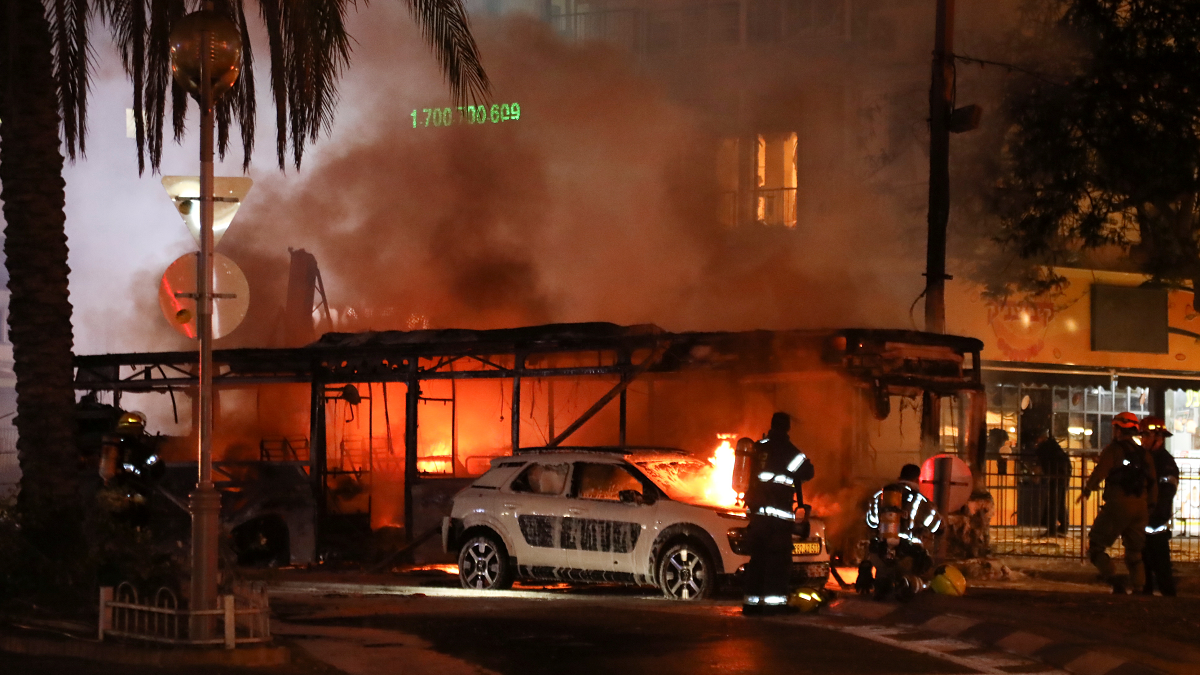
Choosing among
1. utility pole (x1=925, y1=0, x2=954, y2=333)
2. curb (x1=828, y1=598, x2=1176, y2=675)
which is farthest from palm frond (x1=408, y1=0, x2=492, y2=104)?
utility pole (x1=925, y1=0, x2=954, y2=333)

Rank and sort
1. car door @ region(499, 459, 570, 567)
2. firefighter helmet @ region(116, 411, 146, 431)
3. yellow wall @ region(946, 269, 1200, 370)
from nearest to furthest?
car door @ region(499, 459, 570, 567), firefighter helmet @ region(116, 411, 146, 431), yellow wall @ region(946, 269, 1200, 370)

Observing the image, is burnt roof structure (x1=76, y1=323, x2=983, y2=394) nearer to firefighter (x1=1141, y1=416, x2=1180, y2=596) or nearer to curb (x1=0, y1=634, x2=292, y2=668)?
firefighter (x1=1141, y1=416, x2=1180, y2=596)

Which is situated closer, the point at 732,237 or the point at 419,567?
the point at 419,567

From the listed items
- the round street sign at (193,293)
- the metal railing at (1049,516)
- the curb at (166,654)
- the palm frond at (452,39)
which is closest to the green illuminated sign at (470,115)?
the metal railing at (1049,516)

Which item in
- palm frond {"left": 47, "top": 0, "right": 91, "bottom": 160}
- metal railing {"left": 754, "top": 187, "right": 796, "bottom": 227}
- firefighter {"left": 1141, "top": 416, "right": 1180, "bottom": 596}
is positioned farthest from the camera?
metal railing {"left": 754, "top": 187, "right": 796, "bottom": 227}

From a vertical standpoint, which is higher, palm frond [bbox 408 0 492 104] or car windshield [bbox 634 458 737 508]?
palm frond [bbox 408 0 492 104]

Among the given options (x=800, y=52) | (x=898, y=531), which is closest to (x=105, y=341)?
(x=800, y=52)

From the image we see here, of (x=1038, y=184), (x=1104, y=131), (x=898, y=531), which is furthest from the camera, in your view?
(x=1038, y=184)

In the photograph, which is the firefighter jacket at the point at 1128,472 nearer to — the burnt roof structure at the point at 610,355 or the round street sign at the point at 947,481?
the round street sign at the point at 947,481

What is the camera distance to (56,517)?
10.3 metres

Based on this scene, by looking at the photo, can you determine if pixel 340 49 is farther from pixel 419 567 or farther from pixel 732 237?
pixel 732 237

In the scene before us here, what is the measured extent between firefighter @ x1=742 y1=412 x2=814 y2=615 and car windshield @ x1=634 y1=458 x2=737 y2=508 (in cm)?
123

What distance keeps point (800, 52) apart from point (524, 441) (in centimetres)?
795

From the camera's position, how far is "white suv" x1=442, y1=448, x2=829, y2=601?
12180 millimetres
